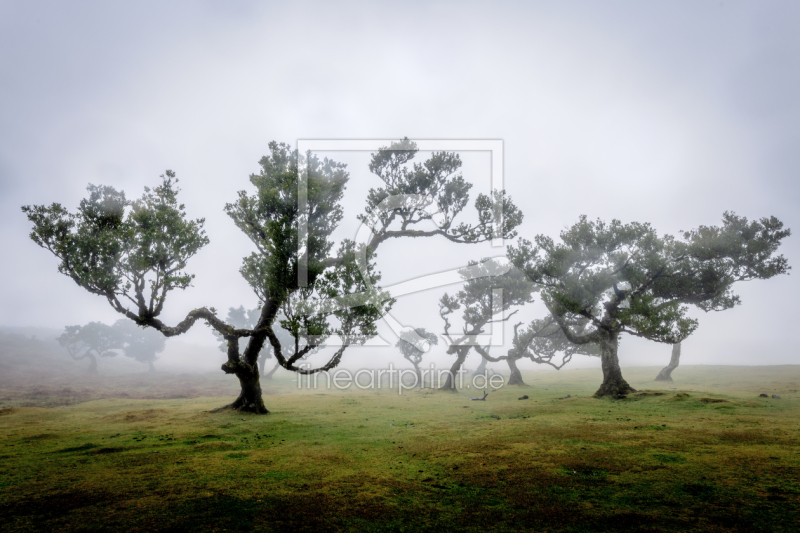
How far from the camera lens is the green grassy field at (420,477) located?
5.57m

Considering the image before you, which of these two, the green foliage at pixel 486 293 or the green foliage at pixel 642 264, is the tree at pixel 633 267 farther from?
the green foliage at pixel 486 293

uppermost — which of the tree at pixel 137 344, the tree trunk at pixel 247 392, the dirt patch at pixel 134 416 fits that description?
the tree trunk at pixel 247 392

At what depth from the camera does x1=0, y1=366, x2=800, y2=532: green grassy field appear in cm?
557

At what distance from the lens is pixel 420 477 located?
8.02 metres

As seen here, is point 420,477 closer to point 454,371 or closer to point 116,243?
point 116,243

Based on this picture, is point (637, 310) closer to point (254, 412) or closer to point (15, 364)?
point (254, 412)

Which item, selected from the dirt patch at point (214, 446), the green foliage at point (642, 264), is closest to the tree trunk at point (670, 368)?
the green foliage at point (642, 264)

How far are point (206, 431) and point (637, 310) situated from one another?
27.3 meters

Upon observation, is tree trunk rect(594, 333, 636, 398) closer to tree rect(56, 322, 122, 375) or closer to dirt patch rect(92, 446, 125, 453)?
dirt patch rect(92, 446, 125, 453)

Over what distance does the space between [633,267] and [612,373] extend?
27.6ft

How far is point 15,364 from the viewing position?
7919 cm

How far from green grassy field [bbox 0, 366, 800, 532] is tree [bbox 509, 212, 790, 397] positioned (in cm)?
1121

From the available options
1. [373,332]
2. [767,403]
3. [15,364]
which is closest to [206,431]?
[373,332]

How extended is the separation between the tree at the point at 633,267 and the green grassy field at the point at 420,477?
36.8 ft
